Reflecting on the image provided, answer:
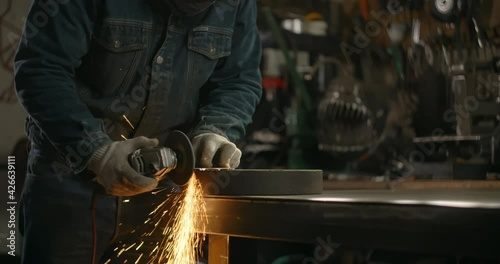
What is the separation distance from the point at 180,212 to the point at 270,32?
141cm

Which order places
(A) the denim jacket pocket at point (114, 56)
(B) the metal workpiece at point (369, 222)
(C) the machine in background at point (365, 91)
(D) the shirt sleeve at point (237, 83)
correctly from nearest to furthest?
(B) the metal workpiece at point (369, 222), (A) the denim jacket pocket at point (114, 56), (D) the shirt sleeve at point (237, 83), (C) the machine in background at point (365, 91)

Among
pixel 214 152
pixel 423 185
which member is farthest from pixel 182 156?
pixel 423 185

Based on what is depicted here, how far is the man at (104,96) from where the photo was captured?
4.48ft

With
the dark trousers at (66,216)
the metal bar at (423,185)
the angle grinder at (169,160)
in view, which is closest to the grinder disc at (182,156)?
the angle grinder at (169,160)

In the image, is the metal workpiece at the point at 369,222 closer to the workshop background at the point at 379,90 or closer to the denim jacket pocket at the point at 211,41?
the denim jacket pocket at the point at 211,41

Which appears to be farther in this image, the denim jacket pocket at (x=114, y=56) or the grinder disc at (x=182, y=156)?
the denim jacket pocket at (x=114, y=56)

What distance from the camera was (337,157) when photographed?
273 centimetres

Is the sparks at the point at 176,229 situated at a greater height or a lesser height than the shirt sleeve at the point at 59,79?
lesser

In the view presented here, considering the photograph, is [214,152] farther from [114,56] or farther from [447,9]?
[447,9]

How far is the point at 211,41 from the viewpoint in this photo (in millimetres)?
1543

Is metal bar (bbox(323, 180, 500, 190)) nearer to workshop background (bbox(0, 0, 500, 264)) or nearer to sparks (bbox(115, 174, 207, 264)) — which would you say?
workshop background (bbox(0, 0, 500, 264))

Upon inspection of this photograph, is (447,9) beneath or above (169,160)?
above

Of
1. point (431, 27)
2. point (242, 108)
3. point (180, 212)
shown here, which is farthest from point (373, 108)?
point (180, 212)

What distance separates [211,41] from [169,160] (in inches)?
15.6
